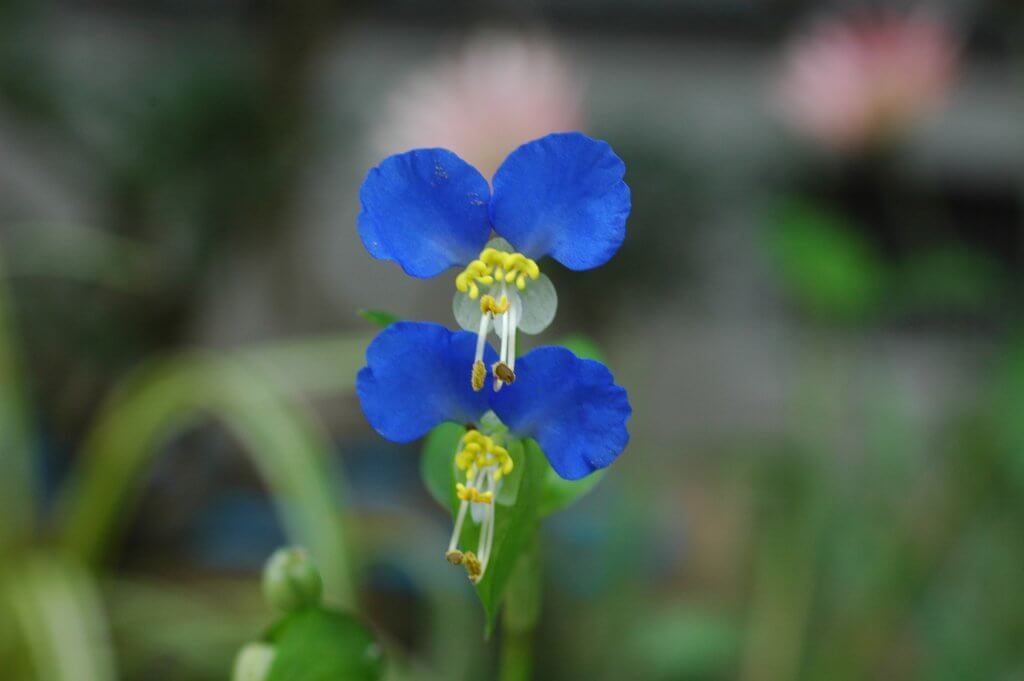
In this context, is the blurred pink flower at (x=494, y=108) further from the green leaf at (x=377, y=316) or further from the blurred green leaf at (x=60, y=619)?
the green leaf at (x=377, y=316)

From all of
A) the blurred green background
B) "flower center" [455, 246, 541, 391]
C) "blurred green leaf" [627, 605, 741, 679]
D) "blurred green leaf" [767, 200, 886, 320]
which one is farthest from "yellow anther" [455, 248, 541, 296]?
"blurred green leaf" [767, 200, 886, 320]

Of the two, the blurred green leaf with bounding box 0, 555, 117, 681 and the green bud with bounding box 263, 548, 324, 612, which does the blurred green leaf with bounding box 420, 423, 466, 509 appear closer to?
the green bud with bounding box 263, 548, 324, 612

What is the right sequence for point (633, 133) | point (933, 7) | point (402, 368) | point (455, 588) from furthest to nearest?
point (933, 7), point (633, 133), point (455, 588), point (402, 368)

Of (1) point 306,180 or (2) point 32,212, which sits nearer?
(1) point 306,180

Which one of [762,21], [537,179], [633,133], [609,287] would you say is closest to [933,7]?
[762,21]

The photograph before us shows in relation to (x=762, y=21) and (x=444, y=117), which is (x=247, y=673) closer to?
(x=444, y=117)

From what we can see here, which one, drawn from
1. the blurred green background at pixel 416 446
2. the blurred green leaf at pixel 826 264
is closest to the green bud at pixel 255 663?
the blurred green background at pixel 416 446

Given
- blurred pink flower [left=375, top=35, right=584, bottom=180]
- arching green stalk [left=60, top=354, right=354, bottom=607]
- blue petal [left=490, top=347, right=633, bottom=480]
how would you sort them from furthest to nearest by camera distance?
1. blurred pink flower [left=375, top=35, right=584, bottom=180]
2. arching green stalk [left=60, top=354, right=354, bottom=607]
3. blue petal [left=490, top=347, right=633, bottom=480]

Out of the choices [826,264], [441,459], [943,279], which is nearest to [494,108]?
[826,264]
